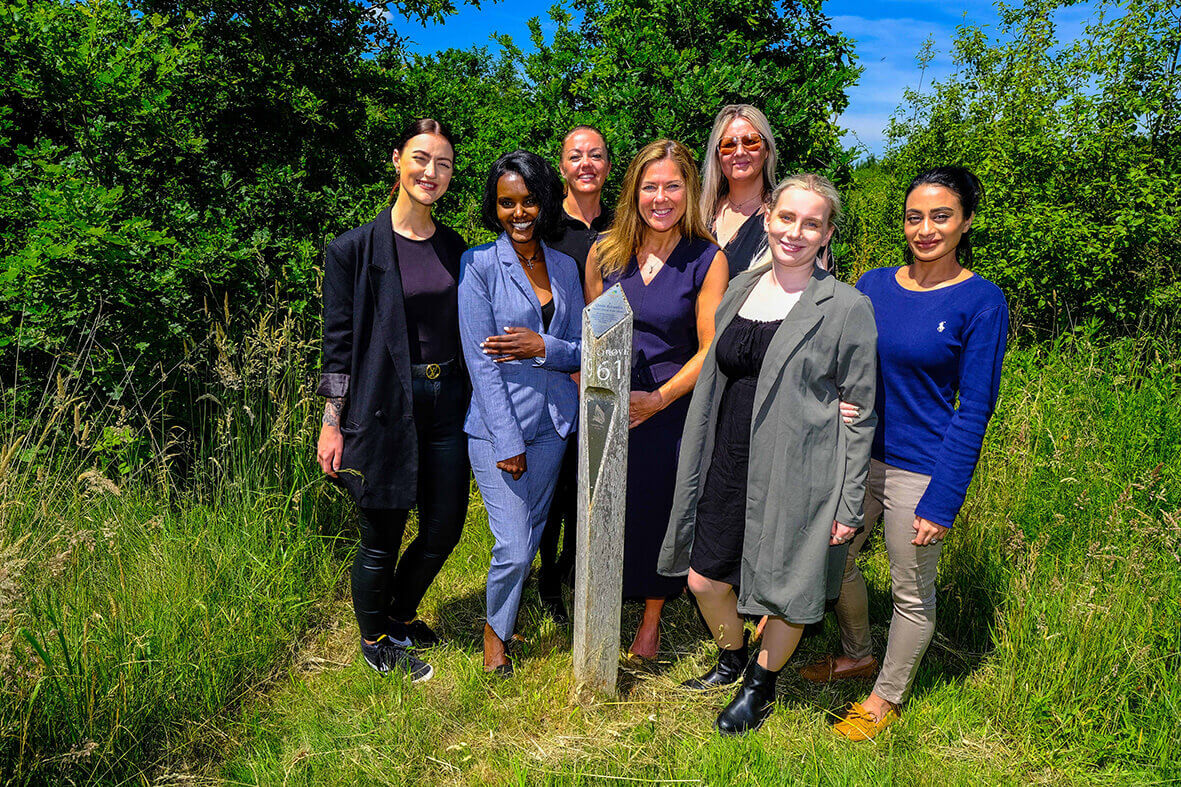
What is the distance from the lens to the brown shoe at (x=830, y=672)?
A: 11.0 ft

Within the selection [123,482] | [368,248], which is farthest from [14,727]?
[368,248]

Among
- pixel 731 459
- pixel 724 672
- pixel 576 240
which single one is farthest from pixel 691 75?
pixel 724 672

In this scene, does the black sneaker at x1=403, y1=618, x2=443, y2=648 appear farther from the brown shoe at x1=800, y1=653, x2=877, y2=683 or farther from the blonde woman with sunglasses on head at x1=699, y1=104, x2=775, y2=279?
the blonde woman with sunglasses on head at x1=699, y1=104, x2=775, y2=279

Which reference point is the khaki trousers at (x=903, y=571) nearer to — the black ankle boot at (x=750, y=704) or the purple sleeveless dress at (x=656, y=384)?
the black ankle boot at (x=750, y=704)

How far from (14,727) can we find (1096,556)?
13.4 ft

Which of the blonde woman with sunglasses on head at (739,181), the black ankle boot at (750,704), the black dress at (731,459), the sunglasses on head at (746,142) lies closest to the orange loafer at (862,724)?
the black ankle boot at (750,704)

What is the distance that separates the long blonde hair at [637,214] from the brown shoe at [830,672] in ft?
6.71

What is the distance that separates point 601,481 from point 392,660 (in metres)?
1.36

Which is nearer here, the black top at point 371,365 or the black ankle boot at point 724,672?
the black top at point 371,365

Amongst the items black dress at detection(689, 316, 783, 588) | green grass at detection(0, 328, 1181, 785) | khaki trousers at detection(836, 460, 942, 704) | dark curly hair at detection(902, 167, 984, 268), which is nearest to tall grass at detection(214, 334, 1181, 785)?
green grass at detection(0, 328, 1181, 785)

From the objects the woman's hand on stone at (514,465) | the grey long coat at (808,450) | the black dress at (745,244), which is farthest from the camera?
the black dress at (745,244)

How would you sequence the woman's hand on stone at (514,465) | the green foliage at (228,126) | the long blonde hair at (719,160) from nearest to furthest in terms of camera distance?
the woman's hand on stone at (514,465) < the long blonde hair at (719,160) < the green foliage at (228,126)

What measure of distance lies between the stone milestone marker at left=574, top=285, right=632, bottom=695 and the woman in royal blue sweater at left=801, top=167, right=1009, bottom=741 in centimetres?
99

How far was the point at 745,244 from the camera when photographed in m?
3.38
